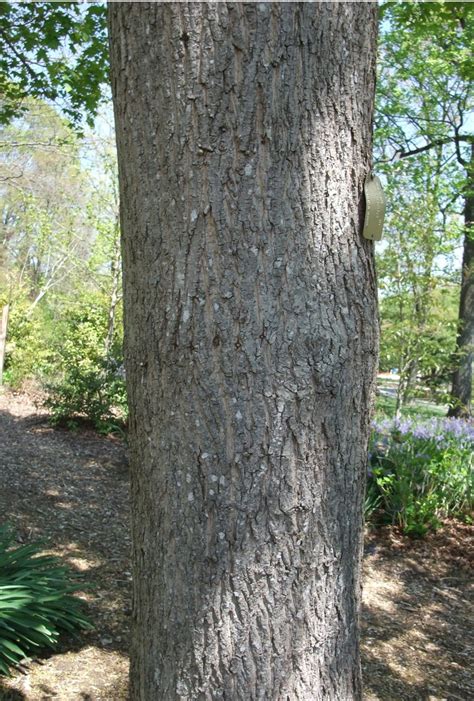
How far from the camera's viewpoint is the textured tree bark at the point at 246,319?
1513mm

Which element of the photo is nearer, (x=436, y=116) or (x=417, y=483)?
(x=417, y=483)

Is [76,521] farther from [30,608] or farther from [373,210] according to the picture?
[373,210]

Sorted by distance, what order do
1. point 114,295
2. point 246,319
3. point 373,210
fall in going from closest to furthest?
point 246,319 → point 373,210 → point 114,295

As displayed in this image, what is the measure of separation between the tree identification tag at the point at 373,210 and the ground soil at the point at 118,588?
2339 mm

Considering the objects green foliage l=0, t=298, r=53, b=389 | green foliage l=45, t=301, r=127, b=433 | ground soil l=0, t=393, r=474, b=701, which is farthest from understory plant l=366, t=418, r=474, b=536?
green foliage l=0, t=298, r=53, b=389

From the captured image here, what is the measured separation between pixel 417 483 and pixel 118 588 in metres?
2.84

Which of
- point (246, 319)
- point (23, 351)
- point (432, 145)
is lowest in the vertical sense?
point (23, 351)

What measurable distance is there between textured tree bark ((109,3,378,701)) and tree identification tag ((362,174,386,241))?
2cm

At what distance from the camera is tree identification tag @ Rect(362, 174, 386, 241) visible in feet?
5.44

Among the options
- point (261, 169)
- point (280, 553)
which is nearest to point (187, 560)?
point (280, 553)

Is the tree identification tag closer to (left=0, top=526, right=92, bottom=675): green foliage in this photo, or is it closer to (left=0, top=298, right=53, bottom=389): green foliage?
A: (left=0, top=526, right=92, bottom=675): green foliage

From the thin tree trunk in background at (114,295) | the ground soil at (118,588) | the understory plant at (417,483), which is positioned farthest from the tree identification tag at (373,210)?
the thin tree trunk in background at (114,295)

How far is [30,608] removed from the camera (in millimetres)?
3254

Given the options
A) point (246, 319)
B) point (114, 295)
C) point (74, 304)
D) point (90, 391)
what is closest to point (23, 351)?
point (74, 304)
